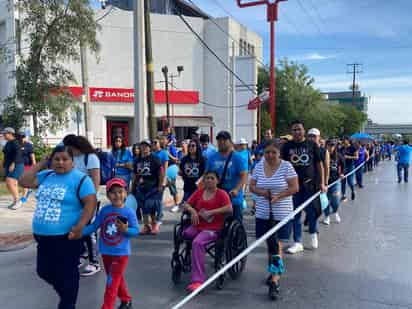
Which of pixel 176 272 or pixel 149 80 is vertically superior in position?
pixel 149 80

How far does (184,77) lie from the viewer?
108ft

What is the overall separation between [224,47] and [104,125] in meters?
11.5

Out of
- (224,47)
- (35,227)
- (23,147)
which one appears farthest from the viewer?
(224,47)

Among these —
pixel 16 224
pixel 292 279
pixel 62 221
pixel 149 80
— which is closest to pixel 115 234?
pixel 62 221

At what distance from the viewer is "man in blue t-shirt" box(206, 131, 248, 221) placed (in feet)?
17.3

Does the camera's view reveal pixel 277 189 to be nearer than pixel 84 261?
Yes

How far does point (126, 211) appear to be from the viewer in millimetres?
3736

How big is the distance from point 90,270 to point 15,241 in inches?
93.5

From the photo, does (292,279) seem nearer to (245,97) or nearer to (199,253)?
(199,253)

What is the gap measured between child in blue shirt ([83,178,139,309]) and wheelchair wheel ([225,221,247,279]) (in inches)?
48.6

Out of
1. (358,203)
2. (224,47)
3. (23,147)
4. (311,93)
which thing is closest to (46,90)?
(23,147)

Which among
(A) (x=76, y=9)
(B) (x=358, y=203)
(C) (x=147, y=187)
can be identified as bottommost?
(B) (x=358, y=203)

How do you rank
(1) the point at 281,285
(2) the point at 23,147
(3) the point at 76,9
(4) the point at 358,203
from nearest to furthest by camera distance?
1. (1) the point at 281,285
2. (2) the point at 23,147
3. (4) the point at 358,203
4. (3) the point at 76,9

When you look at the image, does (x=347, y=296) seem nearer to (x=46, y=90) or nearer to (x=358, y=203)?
(x=358, y=203)
